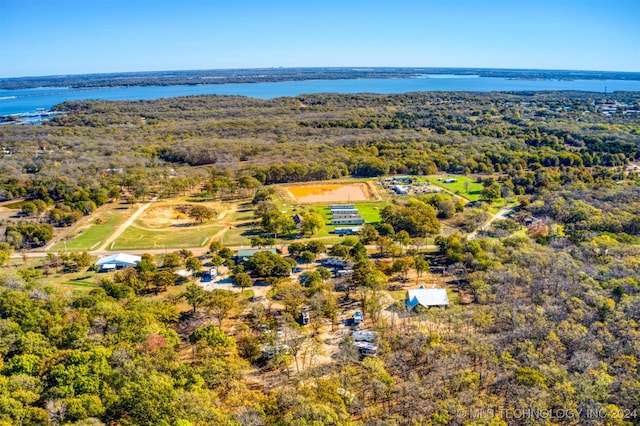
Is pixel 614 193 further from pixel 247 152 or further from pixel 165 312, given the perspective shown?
pixel 247 152

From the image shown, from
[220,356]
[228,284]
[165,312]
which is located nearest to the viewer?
[220,356]

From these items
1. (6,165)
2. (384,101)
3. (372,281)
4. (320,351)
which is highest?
(384,101)

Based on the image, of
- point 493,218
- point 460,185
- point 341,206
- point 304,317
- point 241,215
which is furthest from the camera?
point 460,185

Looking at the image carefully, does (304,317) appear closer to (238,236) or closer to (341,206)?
(238,236)

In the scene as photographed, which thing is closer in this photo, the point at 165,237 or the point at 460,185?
the point at 165,237

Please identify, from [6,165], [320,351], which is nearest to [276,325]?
[320,351]

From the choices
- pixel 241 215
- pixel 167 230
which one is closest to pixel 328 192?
pixel 241 215

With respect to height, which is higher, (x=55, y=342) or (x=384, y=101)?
(x=384, y=101)
